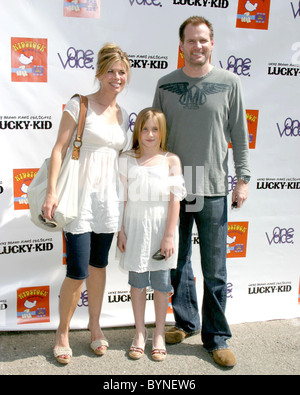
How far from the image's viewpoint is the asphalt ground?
8.74ft

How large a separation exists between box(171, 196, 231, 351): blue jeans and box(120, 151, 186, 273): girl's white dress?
0.23 metres

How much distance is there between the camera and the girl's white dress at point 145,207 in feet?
8.48

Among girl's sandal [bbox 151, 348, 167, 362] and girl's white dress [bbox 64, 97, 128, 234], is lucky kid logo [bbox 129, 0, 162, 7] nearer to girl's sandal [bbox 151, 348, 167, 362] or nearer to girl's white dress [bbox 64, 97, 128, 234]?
girl's white dress [bbox 64, 97, 128, 234]

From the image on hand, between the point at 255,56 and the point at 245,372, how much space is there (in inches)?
92.3

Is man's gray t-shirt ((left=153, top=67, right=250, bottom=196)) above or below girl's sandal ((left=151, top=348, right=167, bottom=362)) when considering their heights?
above

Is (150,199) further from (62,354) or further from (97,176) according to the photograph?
(62,354)

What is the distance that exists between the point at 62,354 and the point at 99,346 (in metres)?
0.26

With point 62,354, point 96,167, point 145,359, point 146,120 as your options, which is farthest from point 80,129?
point 145,359

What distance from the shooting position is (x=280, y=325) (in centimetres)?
350

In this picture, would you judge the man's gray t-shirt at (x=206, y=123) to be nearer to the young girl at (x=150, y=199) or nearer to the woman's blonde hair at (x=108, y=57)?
the young girl at (x=150, y=199)

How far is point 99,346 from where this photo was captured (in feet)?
9.37

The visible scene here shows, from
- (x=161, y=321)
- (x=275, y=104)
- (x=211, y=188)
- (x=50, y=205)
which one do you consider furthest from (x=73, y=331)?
(x=275, y=104)

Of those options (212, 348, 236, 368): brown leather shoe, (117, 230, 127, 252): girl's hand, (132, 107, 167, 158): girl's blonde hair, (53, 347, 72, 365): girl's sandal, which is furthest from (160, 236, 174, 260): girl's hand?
(53, 347, 72, 365): girl's sandal
